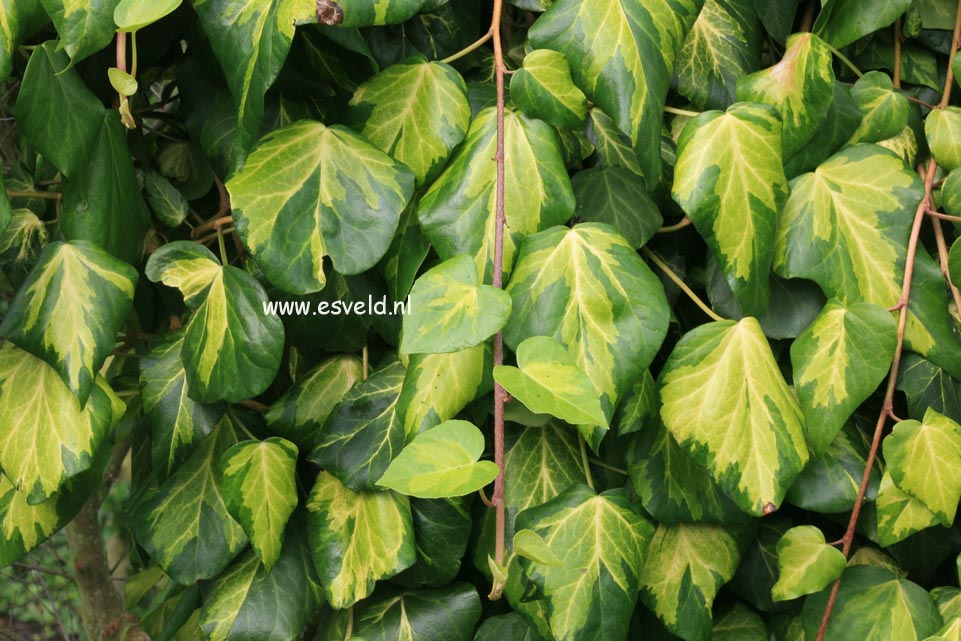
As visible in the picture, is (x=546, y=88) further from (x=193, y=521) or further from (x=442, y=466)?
(x=193, y=521)

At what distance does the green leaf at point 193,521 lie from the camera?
817mm

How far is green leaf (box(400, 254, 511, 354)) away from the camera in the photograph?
1.95ft

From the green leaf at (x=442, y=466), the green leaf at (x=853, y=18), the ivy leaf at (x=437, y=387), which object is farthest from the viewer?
the green leaf at (x=853, y=18)

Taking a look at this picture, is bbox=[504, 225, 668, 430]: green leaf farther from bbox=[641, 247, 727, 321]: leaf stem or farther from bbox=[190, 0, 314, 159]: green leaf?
bbox=[190, 0, 314, 159]: green leaf

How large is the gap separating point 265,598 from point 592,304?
0.41m

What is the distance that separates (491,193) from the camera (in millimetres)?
692

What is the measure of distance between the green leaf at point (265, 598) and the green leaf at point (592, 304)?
328 mm

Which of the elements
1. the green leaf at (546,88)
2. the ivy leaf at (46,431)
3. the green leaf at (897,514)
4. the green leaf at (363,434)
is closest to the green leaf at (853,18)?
the green leaf at (546,88)

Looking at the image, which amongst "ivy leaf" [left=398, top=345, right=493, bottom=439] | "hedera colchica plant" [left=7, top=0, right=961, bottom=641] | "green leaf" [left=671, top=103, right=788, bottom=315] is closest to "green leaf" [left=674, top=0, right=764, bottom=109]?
"hedera colchica plant" [left=7, top=0, right=961, bottom=641]

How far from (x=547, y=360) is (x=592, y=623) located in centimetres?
22

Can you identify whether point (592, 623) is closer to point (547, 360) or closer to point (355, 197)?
point (547, 360)

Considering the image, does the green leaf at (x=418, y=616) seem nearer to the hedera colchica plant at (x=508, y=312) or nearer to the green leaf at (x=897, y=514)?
the hedera colchica plant at (x=508, y=312)

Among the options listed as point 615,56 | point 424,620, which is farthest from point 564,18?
point 424,620

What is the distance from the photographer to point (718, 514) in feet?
2.51
